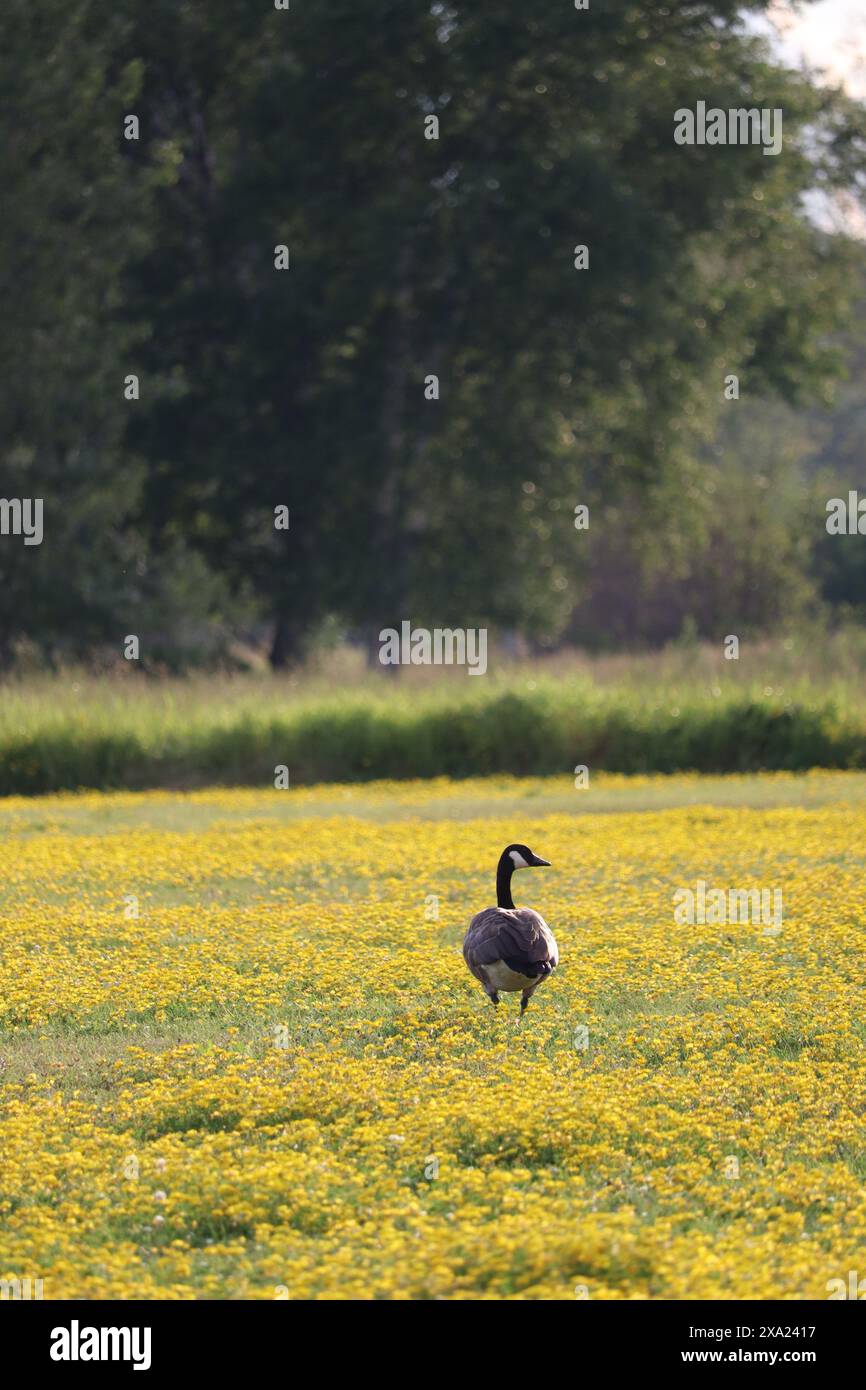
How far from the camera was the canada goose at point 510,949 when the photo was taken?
8.96 meters

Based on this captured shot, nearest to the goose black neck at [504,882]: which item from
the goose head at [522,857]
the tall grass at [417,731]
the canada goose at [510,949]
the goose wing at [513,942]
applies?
the goose head at [522,857]

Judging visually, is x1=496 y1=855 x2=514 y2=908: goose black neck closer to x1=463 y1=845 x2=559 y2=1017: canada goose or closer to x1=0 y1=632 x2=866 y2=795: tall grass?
x1=463 y1=845 x2=559 y2=1017: canada goose

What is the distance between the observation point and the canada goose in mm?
8961

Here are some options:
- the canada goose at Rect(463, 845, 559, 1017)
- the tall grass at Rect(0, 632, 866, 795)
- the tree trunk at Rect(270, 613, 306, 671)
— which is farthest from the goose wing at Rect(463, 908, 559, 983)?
the tree trunk at Rect(270, 613, 306, 671)

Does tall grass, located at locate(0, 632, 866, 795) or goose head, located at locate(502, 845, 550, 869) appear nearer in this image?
goose head, located at locate(502, 845, 550, 869)

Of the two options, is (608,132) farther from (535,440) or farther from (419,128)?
(535,440)

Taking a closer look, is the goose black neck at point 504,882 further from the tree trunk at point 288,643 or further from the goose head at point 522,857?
the tree trunk at point 288,643

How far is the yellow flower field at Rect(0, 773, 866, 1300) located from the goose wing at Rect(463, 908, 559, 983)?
42 centimetres

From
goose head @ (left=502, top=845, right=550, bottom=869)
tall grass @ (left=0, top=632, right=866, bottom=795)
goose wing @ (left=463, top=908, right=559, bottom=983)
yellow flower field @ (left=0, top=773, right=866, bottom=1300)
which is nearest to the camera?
yellow flower field @ (left=0, top=773, right=866, bottom=1300)

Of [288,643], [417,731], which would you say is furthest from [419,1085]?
[288,643]

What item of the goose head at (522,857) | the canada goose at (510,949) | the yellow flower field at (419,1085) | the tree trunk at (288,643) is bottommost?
the yellow flower field at (419,1085)

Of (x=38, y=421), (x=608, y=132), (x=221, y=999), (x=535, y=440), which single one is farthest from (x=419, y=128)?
(x=221, y=999)

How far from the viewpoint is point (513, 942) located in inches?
354
